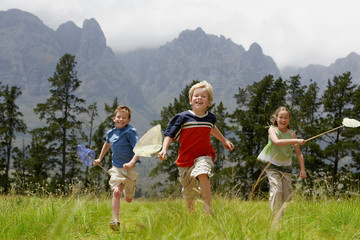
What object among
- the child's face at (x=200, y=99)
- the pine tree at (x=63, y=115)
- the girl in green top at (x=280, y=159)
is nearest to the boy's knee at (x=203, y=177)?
the child's face at (x=200, y=99)

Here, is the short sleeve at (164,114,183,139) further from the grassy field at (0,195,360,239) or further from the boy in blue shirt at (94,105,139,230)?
the grassy field at (0,195,360,239)

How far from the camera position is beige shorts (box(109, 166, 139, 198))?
4707mm

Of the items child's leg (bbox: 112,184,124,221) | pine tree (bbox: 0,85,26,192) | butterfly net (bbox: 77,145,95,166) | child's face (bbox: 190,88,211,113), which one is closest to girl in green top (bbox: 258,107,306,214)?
child's face (bbox: 190,88,211,113)

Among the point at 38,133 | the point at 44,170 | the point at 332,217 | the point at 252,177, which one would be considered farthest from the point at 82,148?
the point at 44,170

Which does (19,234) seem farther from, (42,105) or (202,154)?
(42,105)

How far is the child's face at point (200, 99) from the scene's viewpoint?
4188mm

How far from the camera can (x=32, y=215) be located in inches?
134

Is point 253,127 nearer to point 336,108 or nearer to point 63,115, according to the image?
point 336,108

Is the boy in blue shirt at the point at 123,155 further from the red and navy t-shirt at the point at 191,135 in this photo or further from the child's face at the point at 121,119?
the red and navy t-shirt at the point at 191,135

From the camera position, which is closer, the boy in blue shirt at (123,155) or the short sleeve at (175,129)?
the short sleeve at (175,129)

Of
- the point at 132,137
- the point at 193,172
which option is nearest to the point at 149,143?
the point at 193,172

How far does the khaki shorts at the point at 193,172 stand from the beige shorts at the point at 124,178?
3.18 feet

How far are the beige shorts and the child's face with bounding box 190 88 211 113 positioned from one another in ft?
5.06

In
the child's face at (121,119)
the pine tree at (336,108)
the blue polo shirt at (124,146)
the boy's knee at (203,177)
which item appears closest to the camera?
the boy's knee at (203,177)
